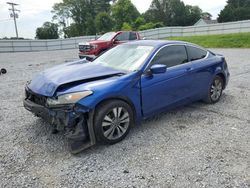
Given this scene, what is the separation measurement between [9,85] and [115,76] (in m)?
5.15

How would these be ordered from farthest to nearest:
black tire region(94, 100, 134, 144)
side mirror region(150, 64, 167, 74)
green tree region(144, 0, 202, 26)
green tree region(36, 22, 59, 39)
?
1. green tree region(144, 0, 202, 26)
2. green tree region(36, 22, 59, 39)
3. side mirror region(150, 64, 167, 74)
4. black tire region(94, 100, 134, 144)

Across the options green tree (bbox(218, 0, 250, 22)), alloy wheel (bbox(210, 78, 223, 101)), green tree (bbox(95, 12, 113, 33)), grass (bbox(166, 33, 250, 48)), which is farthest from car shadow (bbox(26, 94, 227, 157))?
green tree (bbox(218, 0, 250, 22))

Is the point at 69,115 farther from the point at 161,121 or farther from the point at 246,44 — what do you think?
the point at 246,44

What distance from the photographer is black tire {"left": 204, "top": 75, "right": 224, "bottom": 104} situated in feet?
17.4

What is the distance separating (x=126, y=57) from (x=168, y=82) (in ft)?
2.96

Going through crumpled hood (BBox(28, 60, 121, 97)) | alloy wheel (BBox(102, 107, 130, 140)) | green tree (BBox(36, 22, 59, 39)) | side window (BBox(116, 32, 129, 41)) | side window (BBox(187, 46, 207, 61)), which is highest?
green tree (BBox(36, 22, 59, 39))

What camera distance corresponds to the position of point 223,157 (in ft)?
10.9

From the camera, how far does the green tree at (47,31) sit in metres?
59.2

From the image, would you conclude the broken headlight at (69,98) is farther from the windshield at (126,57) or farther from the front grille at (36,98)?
the windshield at (126,57)

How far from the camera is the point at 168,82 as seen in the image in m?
4.22

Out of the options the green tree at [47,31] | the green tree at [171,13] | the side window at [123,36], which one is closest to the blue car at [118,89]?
the side window at [123,36]

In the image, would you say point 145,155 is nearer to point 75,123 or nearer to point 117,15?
point 75,123

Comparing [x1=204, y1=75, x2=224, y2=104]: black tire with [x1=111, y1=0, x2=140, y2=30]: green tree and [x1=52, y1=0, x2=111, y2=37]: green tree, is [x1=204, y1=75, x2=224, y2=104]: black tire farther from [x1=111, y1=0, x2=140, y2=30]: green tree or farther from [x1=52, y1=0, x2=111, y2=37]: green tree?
[x1=52, y1=0, x2=111, y2=37]: green tree

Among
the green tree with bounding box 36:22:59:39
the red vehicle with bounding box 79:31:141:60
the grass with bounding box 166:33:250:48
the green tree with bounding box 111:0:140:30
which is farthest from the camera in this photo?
the green tree with bounding box 36:22:59:39
